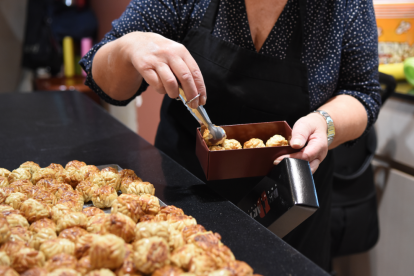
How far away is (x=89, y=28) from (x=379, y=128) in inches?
115

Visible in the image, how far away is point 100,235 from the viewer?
724 mm

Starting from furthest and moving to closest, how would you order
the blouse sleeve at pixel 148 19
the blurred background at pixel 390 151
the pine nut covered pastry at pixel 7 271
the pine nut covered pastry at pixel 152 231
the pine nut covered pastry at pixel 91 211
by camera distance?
the blurred background at pixel 390 151 < the blouse sleeve at pixel 148 19 < the pine nut covered pastry at pixel 91 211 < the pine nut covered pastry at pixel 152 231 < the pine nut covered pastry at pixel 7 271

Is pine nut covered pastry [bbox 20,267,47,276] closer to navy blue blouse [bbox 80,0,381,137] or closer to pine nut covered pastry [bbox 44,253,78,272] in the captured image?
→ pine nut covered pastry [bbox 44,253,78,272]

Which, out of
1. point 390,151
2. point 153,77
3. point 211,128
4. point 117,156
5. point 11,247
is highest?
point 153,77

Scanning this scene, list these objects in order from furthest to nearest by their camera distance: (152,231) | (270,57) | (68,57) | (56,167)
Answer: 1. (68,57)
2. (270,57)
3. (56,167)
4. (152,231)

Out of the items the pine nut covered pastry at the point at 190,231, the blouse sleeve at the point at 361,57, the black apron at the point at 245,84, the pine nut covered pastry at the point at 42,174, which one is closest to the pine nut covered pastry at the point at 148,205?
the pine nut covered pastry at the point at 190,231

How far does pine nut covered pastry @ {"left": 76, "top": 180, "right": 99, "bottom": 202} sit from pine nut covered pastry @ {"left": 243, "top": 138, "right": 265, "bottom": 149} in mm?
405

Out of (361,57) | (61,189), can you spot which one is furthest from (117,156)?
(361,57)

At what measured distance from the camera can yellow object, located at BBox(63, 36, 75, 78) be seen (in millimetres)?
3664

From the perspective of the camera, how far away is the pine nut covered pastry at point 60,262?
0.66 meters

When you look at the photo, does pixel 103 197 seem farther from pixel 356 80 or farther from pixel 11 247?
pixel 356 80

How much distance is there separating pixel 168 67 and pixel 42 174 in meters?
0.44

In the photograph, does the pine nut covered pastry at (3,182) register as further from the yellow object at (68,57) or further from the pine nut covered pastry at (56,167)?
the yellow object at (68,57)

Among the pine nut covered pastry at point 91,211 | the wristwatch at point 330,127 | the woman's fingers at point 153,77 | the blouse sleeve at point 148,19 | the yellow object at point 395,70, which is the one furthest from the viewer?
the yellow object at point 395,70
